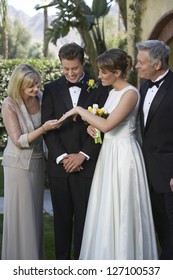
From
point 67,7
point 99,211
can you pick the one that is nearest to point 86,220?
point 99,211

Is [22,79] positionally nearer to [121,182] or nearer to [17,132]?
[17,132]

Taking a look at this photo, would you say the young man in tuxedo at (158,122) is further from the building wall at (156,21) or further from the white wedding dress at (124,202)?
→ the building wall at (156,21)

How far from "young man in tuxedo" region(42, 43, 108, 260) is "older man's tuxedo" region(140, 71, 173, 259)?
50 centimetres

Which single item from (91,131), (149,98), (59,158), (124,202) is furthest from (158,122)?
(59,158)

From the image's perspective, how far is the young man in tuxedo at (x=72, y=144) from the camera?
484 centimetres

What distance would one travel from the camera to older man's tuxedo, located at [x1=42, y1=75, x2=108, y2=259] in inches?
192

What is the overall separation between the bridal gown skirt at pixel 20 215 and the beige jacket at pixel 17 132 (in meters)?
0.07

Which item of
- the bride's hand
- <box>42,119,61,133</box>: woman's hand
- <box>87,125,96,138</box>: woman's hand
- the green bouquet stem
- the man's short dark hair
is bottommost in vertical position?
the green bouquet stem

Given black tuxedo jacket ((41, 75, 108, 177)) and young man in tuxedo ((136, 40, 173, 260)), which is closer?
young man in tuxedo ((136, 40, 173, 260))

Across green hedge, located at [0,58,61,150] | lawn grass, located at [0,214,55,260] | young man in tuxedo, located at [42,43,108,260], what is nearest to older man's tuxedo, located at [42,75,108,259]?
young man in tuxedo, located at [42,43,108,260]

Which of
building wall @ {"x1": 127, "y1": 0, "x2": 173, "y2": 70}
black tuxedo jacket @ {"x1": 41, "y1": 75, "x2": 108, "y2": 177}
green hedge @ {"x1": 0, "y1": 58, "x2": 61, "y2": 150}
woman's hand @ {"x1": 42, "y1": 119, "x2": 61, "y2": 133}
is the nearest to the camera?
woman's hand @ {"x1": 42, "y1": 119, "x2": 61, "y2": 133}

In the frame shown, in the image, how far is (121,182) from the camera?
4590 mm

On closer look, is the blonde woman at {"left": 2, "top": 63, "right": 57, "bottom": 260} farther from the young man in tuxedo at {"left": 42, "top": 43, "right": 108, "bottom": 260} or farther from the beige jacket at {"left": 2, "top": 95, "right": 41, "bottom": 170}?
the young man in tuxedo at {"left": 42, "top": 43, "right": 108, "bottom": 260}
